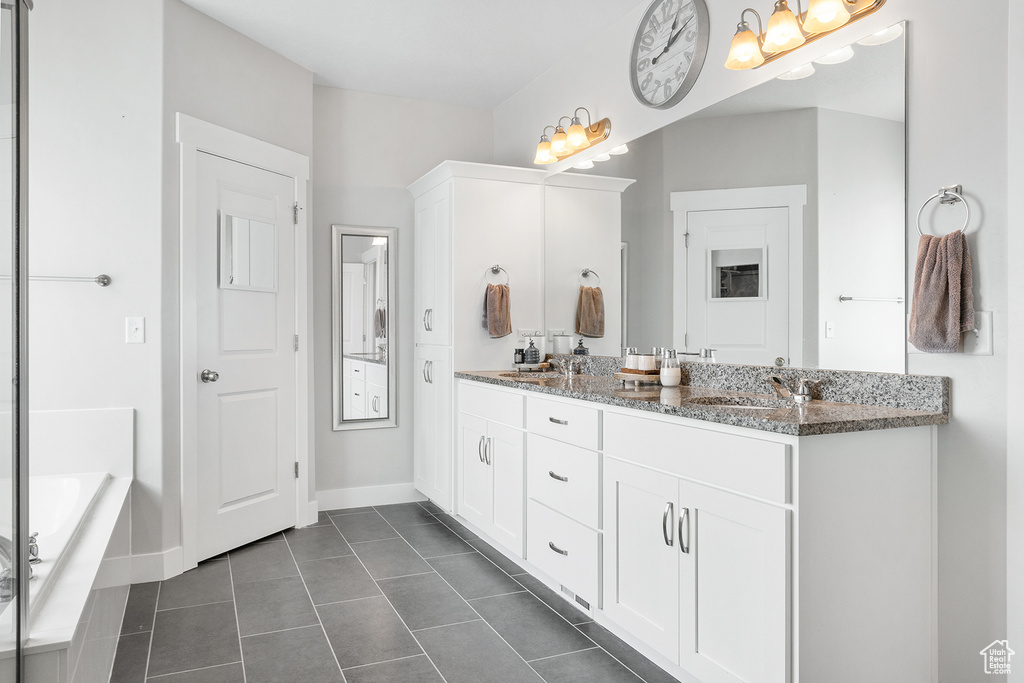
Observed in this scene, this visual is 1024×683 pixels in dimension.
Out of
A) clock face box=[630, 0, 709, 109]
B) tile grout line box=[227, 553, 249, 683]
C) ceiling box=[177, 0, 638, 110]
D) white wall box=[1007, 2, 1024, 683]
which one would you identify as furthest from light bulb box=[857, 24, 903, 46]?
tile grout line box=[227, 553, 249, 683]

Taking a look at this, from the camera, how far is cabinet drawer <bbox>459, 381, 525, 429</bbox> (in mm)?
2973

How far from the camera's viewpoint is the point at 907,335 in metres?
1.88

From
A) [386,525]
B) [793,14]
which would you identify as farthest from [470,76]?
[386,525]

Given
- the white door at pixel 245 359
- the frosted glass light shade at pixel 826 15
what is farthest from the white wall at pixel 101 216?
the frosted glass light shade at pixel 826 15

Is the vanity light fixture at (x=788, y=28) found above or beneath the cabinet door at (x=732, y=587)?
above

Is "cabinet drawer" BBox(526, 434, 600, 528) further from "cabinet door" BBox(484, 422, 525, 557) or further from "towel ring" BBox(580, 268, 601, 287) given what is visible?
"towel ring" BBox(580, 268, 601, 287)

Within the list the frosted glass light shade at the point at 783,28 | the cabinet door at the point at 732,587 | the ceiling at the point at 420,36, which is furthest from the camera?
the ceiling at the point at 420,36

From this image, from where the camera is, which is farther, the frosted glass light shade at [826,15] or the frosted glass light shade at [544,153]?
the frosted glass light shade at [544,153]

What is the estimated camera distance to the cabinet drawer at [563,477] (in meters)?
2.38

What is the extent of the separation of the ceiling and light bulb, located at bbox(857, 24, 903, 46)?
1.36 metres

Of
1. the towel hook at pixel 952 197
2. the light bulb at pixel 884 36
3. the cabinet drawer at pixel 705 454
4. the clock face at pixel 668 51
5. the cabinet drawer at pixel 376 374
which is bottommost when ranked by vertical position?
the cabinet drawer at pixel 705 454

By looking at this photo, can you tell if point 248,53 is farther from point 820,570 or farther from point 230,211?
point 820,570

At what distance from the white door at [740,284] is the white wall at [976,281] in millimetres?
498

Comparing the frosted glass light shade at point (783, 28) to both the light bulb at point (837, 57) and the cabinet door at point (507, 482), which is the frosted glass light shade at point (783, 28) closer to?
the light bulb at point (837, 57)
